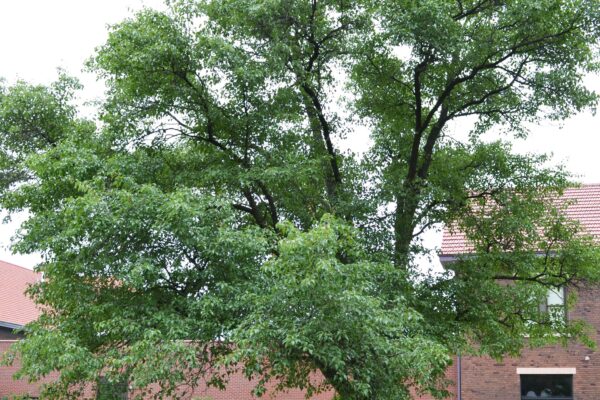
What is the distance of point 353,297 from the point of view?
1066 cm

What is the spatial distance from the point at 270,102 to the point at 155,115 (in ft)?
7.02

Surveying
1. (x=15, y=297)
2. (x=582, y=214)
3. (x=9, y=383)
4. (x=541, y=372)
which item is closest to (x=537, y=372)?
(x=541, y=372)

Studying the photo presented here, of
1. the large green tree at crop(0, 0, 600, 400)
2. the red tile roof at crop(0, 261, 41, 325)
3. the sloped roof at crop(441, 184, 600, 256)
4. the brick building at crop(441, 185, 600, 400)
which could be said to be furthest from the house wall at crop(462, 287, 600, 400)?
the red tile roof at crop(0, 261, 41, 325)

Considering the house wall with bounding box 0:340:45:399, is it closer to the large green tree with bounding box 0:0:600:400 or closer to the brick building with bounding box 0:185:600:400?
the brick building with bounding box 0:185:600:400

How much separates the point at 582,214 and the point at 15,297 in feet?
72.8

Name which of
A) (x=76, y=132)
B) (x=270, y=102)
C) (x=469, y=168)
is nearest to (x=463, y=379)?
(x=469, y=168)

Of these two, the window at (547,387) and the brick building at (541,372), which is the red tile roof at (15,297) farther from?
the window at (547,387)

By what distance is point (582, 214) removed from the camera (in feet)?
78.2

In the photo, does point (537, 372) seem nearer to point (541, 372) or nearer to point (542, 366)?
point (541, 372)

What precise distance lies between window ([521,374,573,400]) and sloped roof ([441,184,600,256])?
12.8 feet

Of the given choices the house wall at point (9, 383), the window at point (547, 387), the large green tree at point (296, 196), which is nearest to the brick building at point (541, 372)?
the window at point (547, 387)

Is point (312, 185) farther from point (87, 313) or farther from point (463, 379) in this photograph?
point (463, 379)

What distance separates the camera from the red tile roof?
1262 inches

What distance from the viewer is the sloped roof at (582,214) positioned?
22.1 m
